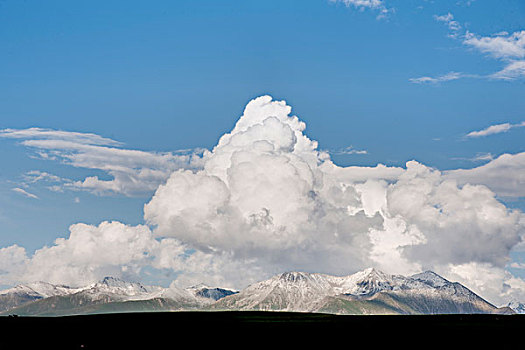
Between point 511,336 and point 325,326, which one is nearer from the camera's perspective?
point 511,336

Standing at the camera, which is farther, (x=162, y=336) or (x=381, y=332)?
(x=381, y=332)

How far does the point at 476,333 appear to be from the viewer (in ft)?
562

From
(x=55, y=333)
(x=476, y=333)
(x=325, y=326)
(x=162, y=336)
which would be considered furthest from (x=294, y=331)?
(x=55, y=333)

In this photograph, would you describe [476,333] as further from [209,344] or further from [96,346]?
[96,346]

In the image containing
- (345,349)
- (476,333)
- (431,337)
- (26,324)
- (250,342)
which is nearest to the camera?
(345,349)

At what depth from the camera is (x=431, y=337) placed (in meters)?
161

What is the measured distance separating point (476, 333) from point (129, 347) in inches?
3716

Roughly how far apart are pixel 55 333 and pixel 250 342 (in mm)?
55408

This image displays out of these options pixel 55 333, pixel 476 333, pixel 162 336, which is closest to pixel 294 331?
pixel 162 336

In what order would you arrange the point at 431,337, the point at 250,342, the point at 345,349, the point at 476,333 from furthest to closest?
the point at 476,333, the point at 431,337, the point at 250,342, the point at 345,349

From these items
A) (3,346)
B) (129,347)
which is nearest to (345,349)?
(129,347)

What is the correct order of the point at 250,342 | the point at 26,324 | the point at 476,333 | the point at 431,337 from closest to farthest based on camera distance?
the point at 250,342
the point at 431,337
the point at 476,333
the point at 26,324

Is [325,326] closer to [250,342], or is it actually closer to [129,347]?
[250,342]

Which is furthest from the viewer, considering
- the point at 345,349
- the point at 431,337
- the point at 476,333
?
the point at 476,333
